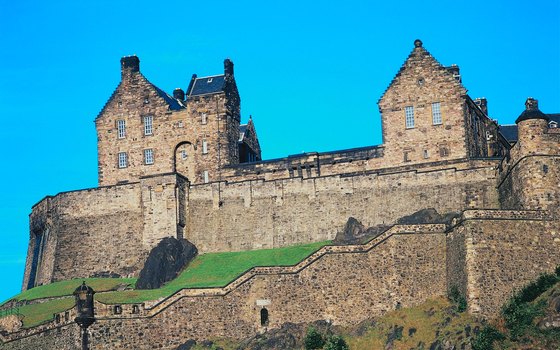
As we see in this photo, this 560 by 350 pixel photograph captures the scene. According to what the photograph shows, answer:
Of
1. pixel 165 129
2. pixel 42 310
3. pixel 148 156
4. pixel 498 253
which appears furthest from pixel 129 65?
pixel 498 253

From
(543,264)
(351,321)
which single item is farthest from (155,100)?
(543,264)

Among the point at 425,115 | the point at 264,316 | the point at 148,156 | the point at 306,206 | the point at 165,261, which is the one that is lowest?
the point at 264,316

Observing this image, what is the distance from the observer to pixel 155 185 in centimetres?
8581

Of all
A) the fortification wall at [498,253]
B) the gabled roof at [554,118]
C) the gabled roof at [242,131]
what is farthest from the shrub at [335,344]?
the gabled roof at [554,118]

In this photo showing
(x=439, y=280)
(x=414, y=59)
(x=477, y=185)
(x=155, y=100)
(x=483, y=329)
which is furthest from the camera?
(x=155, y=100)

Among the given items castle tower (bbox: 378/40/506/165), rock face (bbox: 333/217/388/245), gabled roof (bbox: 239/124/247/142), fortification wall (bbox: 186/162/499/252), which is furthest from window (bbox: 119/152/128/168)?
castle tower (bbox: 378/40/506/165)

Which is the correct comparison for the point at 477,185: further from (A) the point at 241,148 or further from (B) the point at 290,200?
(A) the point at 241,148

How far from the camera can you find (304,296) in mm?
72312

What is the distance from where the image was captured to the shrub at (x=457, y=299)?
68.4 metres

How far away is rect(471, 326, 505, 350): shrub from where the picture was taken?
64250 millimetres

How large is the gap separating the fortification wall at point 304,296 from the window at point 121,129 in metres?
22.0

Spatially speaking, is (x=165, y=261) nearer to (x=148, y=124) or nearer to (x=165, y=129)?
(x=165, y=129)

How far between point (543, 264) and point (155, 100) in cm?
3419

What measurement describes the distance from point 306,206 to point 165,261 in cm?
1012
